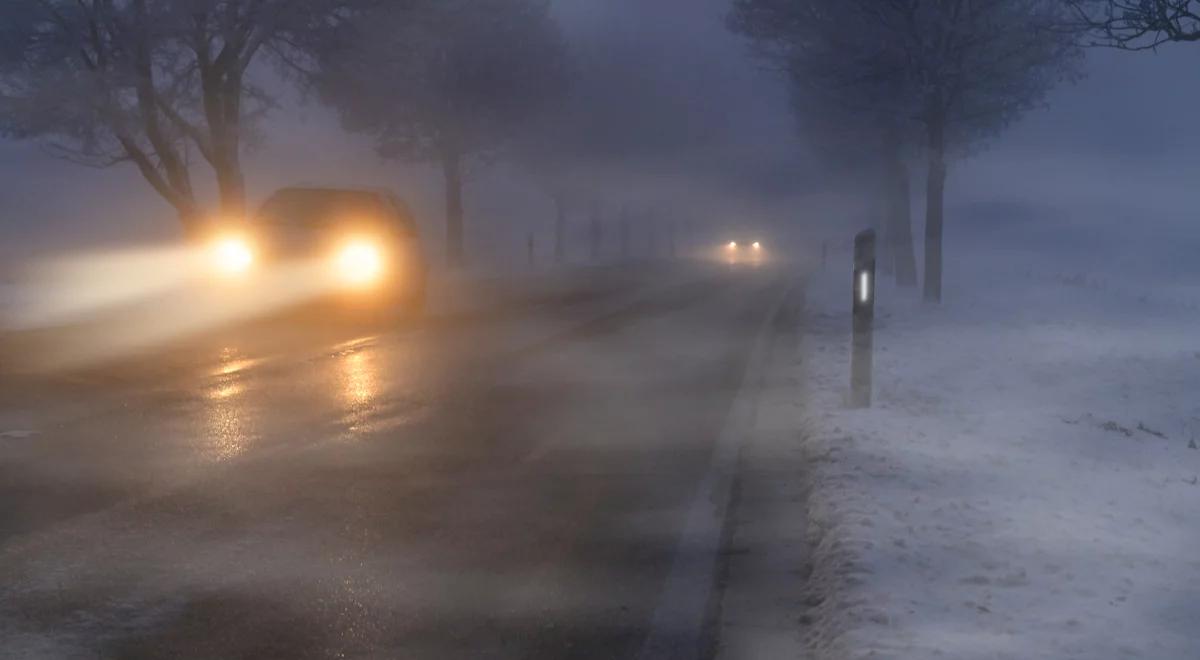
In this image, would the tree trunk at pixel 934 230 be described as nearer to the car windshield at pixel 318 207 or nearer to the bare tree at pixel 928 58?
the bare tree at pixel 928 58

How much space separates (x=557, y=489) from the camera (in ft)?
20.6

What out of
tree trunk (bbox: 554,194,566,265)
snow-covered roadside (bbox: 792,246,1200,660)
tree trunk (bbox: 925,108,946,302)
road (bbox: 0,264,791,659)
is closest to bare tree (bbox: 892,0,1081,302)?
tree trunk (bbox: 925,108,946,302)

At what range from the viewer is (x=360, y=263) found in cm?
1603

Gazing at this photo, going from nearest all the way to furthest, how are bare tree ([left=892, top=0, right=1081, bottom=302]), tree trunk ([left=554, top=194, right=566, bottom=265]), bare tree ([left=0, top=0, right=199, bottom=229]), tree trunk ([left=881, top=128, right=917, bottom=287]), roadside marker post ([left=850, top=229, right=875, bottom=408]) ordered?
1. roadside marker post ([left=850, top=229, right=875, bottom=408])
2. bare tree ([left=892, top=0, right=1081, bottom=302])
3. bare tree ([left=0, top=0, right=199, bottom=229])
4. tree trunk ([left=881, top=128, right=917, bottom=287])
5. tree trunk ([left=554, top=194, right=566, bottom=265])

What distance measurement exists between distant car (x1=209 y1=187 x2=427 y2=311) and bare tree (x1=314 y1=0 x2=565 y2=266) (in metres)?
9.93

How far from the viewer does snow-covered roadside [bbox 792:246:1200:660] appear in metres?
4.14

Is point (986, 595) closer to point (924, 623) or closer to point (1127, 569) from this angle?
point (924, 623)

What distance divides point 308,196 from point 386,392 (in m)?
8.38

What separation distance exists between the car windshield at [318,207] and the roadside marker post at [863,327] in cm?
916

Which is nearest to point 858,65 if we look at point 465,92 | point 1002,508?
point 465,92

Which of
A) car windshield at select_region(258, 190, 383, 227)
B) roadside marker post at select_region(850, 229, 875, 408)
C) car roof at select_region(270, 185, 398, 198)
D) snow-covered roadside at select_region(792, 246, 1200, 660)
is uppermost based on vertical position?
car roof at select_region(270, 185, 398, 198)

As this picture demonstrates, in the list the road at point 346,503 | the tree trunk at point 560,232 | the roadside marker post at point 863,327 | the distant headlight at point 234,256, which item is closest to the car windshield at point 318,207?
the distant headlight at point 234,256

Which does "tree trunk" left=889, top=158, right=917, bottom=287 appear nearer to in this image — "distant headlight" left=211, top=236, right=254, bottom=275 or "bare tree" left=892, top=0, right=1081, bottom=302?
"bare tree" left=892, top=0, right=1081, bottom=302

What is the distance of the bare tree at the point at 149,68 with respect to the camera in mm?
22078
